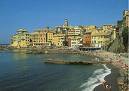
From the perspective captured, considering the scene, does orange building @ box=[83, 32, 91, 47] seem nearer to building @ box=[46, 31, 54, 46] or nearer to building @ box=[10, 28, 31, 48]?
building @ box=[46, 31, 54, 46]

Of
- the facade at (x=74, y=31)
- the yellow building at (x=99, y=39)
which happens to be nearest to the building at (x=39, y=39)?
the facade at (x=74, y=31)

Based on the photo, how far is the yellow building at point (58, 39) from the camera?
154375mm

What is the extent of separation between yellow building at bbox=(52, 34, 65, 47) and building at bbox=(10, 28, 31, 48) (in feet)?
50.4

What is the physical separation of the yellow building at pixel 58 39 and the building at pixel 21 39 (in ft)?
50.4

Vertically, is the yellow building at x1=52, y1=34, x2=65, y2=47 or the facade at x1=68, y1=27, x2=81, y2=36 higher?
the facade at x1=68, y1=27, x2=81, y2=36

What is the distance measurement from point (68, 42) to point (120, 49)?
5900 centimetres

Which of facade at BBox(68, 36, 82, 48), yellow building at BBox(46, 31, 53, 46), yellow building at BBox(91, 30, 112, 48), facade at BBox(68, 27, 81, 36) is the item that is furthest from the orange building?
yellow building at BBox(46, 31, 53, 46)

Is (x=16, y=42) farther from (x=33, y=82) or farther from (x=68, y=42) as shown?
(x=33, y=82)

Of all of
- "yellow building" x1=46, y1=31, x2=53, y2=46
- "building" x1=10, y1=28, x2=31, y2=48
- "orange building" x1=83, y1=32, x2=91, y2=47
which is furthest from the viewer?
"building" x1=10, y1=28, x2=31, y2=48

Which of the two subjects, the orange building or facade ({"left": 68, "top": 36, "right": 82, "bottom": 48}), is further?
facade ({"left": 68, "top": 36, "right": 82, "bottom": 48})

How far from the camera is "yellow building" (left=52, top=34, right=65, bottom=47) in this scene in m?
154

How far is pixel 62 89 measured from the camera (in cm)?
3319

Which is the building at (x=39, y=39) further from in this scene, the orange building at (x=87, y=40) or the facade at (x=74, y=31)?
the orange building at (x=87, y=40)

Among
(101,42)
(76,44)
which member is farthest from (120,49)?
(76,44)
